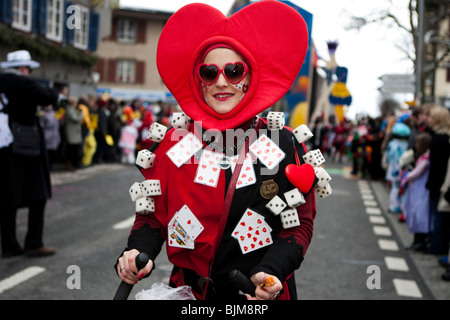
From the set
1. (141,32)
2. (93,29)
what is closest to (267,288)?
(93,29)

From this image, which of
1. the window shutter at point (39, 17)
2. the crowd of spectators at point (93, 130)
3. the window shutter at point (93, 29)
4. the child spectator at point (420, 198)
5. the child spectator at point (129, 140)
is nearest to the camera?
the child spectator at point (420, 198)

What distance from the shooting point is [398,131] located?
32.7 feet

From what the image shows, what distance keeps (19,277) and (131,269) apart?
361cm

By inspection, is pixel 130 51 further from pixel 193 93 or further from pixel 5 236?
pixel 193 93

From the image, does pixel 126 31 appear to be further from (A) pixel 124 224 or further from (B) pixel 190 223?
(B) pixel 190 223

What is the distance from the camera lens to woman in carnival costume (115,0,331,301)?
6.95 ft

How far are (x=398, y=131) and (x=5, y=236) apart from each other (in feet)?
22.3

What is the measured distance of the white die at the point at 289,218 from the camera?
209cm

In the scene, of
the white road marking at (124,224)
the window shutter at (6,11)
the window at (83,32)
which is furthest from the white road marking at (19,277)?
the window at (83,32)

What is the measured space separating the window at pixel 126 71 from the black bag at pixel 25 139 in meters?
35.4

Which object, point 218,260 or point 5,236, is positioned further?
point 5,236

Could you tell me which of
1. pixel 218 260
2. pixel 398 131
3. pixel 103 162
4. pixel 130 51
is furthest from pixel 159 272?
pixel 130 51

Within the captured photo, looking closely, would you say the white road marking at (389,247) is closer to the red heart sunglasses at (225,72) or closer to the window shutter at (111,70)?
the red heart sunglasses at (225,72)

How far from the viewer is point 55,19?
2122cm
